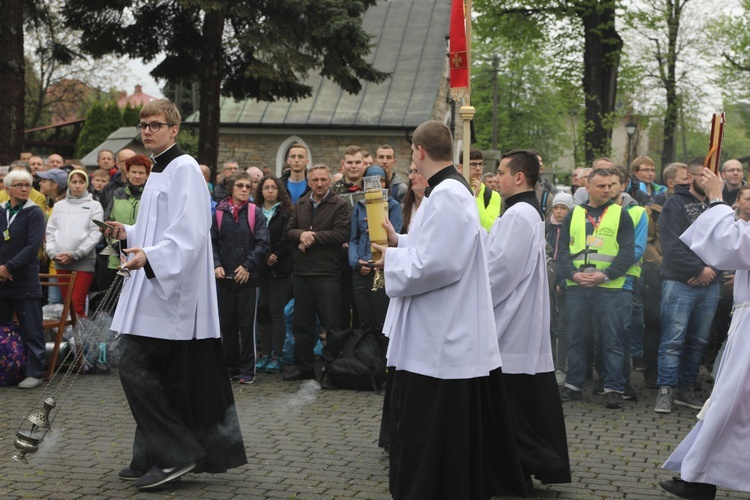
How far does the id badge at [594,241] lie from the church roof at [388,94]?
2104 cm

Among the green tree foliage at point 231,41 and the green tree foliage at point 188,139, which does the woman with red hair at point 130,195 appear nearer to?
the green tree foliage at point 231,41

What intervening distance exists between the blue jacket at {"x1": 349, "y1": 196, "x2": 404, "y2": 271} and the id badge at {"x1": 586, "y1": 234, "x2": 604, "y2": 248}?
189 cm

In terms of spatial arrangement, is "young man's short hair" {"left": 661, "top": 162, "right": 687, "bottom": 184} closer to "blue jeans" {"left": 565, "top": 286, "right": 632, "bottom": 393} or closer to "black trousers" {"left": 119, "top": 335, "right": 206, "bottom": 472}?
"blue jeans" {"left": 565, "top": 286, "right": 632, "bottom": 393}

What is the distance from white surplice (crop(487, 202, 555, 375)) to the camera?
6121 millimetres

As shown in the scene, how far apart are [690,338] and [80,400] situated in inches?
228

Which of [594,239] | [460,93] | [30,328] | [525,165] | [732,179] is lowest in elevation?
[30,328]

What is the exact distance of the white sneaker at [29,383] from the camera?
924 centimetres

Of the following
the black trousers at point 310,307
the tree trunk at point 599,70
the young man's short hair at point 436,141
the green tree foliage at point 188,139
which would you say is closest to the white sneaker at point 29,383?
the black trousers at point 310,307

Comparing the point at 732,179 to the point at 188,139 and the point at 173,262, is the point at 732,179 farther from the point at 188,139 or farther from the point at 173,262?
the point at 188,139

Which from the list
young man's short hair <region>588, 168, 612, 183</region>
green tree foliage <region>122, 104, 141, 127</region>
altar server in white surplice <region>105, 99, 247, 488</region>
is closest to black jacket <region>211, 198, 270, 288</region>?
young man's short hair <region>588, 168, 612, 183</region>

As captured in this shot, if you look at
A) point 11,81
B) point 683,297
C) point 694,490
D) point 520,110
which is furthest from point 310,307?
point 520,110

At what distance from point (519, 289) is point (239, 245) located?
4476 millimetres

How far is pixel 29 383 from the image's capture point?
9266 millimetres

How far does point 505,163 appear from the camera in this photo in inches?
249
